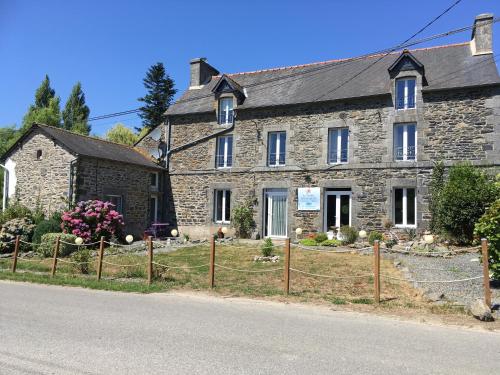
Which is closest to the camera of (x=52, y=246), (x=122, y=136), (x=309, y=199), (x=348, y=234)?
(x=52, y=246)

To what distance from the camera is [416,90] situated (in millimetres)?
17188

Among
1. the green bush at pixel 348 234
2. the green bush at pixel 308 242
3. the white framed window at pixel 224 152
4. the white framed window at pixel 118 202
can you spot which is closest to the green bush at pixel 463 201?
the green bush at pixel 348 234

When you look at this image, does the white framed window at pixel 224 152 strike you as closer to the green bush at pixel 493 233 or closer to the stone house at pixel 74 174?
the stone house at pixel 74 174

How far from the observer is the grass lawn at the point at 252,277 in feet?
30.0

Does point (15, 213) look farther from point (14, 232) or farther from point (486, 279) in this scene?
point (486, 279)

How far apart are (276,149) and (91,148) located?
8075 mm

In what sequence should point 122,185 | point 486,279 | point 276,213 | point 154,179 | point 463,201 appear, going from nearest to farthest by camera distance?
point 486,279
point 463,201
point 276,213
point 122,185
point 154,179

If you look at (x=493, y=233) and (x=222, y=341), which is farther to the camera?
(x=493, y=233)

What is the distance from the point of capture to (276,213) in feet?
64.2

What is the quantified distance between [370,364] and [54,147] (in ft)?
55.5

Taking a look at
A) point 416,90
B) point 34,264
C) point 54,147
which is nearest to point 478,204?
point 416,90

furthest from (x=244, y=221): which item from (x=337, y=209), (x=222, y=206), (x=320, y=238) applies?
(x=337, y=209)

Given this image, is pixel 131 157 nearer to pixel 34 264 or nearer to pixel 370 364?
pixel 34 264

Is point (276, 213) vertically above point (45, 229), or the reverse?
point (276, 213)
